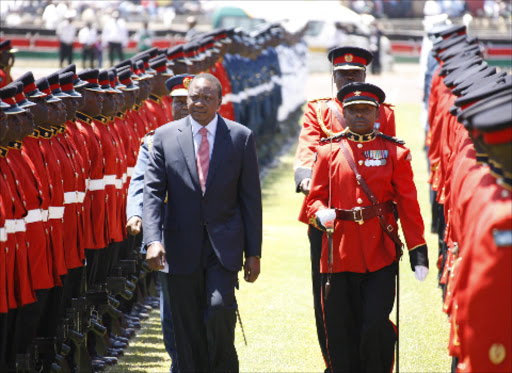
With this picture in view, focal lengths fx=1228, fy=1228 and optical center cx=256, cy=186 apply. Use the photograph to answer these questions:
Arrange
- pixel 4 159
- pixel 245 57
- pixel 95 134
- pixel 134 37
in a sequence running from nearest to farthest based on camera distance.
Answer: pixel 4 159, pixel 95 134, pixel 245 57, pixel 134 37

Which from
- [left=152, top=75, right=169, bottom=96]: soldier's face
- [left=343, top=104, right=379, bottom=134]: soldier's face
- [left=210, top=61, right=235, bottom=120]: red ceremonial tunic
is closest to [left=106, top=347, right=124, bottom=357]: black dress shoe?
[left=343, top=104, right=379, bottom=134]: soldier's face

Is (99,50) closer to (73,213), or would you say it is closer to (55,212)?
(73,213)

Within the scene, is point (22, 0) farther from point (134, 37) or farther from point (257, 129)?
point (257, 129)

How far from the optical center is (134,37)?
4172 cm

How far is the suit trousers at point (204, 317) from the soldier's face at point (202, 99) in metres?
0.72

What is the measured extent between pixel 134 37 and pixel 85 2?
661 centimetres

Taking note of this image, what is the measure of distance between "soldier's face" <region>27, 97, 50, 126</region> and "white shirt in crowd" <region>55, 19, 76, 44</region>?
2884 centimetres

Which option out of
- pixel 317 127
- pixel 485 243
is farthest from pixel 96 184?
pixel 485 243

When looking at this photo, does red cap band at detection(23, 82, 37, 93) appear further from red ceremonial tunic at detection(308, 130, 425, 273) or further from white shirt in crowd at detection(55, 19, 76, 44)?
white shirt in crowd at detection(55, 19, 76, 44)

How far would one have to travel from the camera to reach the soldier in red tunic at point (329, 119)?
8195 mm

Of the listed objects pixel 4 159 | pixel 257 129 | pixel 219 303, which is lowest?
pixel 257 129

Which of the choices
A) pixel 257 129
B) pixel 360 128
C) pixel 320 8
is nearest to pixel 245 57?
pixel 257 129

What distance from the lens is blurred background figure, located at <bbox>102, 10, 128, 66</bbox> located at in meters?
37.6

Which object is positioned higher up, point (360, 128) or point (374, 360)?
point (360, 128)
